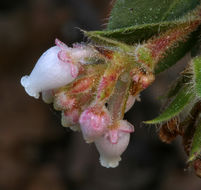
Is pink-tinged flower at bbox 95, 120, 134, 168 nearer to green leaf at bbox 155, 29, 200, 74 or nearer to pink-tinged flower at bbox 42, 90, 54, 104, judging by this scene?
pink-tinged flower at bbox 42, 90, 54, 104

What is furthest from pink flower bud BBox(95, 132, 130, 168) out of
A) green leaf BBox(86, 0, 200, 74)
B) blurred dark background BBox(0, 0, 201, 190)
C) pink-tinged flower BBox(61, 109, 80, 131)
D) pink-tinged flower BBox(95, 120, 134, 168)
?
blurred dark background BBox(0, 0, 201, 190)

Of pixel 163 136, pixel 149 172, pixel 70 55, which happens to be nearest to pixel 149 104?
pixel 149 172

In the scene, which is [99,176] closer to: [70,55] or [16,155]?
[16,155]

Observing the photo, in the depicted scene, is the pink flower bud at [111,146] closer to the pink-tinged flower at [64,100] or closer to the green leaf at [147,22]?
the pink-tinged flower at [64,100]

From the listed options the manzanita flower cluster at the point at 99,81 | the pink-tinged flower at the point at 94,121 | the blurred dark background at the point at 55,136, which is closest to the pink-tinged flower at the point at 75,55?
the manzanita flower cluster at the point at 99,81

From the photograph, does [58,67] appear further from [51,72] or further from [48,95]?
[48,95]
